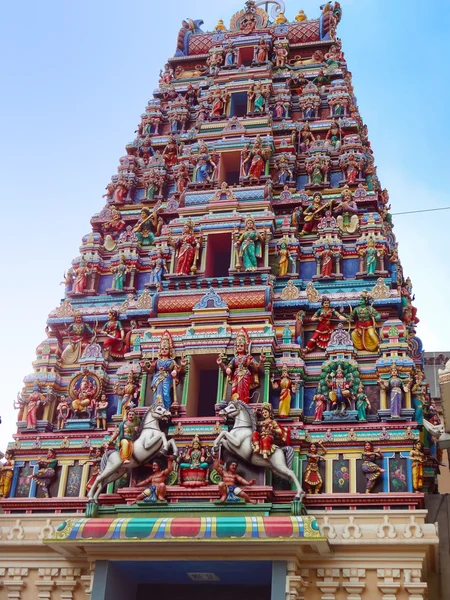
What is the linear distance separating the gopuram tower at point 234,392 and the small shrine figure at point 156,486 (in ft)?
0.15

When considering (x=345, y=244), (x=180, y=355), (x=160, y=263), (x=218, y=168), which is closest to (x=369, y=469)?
(x=180, y=355)

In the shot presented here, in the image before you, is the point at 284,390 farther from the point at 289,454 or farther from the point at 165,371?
the point at 165,371

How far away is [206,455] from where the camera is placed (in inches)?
828

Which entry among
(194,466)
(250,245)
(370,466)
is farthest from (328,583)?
(250,245)

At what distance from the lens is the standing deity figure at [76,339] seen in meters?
25.0

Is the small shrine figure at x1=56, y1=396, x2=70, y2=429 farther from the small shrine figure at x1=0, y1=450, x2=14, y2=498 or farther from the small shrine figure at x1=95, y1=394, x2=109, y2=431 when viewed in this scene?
the small shrine figure at x1=0, y1=450, x2=14, y2=498

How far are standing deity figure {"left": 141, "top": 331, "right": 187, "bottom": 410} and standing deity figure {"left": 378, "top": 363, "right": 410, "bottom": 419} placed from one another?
538 centimetres

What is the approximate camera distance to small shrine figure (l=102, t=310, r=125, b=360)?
24641 mm

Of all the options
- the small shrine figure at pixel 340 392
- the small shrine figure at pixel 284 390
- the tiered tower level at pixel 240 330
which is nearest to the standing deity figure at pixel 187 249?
the tiered tower level at pixel 240 330

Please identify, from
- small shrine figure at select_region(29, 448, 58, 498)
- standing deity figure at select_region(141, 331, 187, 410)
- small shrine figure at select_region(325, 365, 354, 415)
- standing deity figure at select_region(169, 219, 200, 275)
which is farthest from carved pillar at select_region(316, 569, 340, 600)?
standing deity figure at select_region(169, 219, 200, 275)

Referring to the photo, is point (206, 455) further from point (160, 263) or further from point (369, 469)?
point (160, 263)

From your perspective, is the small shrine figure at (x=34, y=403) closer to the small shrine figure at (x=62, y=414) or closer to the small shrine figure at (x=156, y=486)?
the small shrine figure at (x=62, y=414)

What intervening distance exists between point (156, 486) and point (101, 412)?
3666 millimetres

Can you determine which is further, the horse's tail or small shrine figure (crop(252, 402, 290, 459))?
the horse's tail
